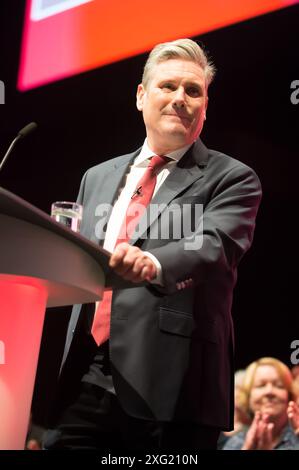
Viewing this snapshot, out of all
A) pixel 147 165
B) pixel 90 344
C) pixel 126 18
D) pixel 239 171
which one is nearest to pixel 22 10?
pixel 126 18

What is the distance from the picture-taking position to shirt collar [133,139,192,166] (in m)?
1.98

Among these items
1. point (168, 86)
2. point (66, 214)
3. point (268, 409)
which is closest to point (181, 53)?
point (168, 86)

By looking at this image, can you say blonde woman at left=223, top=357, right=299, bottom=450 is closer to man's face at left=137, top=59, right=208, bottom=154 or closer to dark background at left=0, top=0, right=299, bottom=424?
dark background at left=0, top=0, right=299, bottom=424

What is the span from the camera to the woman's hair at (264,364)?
2516 millimetres

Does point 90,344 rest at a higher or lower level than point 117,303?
lower

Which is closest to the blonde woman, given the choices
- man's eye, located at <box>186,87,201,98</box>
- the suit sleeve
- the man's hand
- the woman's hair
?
the woman's hair

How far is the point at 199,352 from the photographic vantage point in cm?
166

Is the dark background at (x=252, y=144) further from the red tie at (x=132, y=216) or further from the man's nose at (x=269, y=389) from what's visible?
the red tie at (x=132, y=216)

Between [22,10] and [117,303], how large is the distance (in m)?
2.19

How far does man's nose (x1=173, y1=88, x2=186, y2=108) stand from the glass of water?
55 cm

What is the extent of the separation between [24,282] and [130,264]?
0.23m

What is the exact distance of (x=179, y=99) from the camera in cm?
199

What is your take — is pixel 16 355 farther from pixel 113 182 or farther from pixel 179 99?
pixel 179 99
